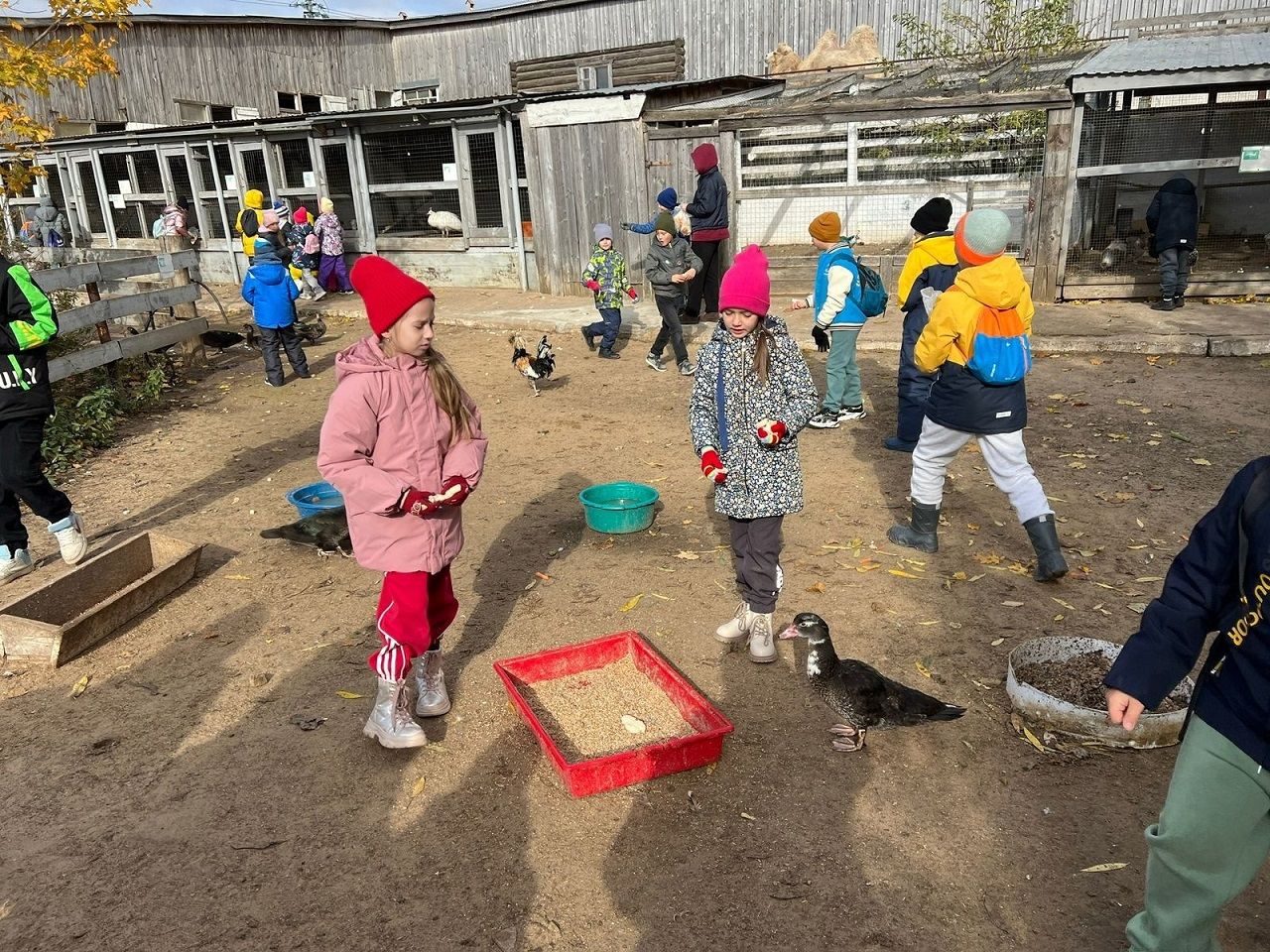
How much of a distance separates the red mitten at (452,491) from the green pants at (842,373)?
16.7 ft

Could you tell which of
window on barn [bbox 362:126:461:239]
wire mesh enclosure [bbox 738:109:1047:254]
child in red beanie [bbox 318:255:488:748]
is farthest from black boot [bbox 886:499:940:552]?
window on barn [bbox 362:126:461:239]

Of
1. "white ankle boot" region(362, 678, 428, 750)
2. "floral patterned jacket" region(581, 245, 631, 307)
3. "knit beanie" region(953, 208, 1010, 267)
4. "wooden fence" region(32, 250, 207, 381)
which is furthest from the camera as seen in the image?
"floral patterned jacket" region(581, 245, 631, 307)

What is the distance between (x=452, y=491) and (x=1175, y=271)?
11.1 metres

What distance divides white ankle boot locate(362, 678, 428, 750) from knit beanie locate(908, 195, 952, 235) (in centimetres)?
513

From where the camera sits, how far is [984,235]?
4.87 m

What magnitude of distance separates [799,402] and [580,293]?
12.0 meters

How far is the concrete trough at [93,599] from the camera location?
473 centimetres

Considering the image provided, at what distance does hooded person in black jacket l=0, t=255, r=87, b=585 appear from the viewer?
5238 millimetres

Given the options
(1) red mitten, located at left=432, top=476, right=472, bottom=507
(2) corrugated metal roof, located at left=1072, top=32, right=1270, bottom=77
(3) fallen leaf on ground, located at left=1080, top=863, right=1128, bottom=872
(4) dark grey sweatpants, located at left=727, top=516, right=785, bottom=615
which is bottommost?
(3) fallen leaf on ground, located at left=1080, top=863, right=1128, bottom=872

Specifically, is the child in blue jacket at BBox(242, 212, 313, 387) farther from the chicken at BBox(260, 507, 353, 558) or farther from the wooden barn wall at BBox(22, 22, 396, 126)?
the wooden barn wall at BBox(22, 22, 396, 126)

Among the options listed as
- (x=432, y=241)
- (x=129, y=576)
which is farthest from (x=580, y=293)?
(x=129, y=576)

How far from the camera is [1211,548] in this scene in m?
2.15

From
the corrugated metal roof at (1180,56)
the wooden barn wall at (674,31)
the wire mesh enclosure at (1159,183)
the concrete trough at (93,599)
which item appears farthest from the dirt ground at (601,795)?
the wooden barn wall at (674,31)

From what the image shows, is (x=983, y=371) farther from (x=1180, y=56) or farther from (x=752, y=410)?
(x=1180, y=56)
